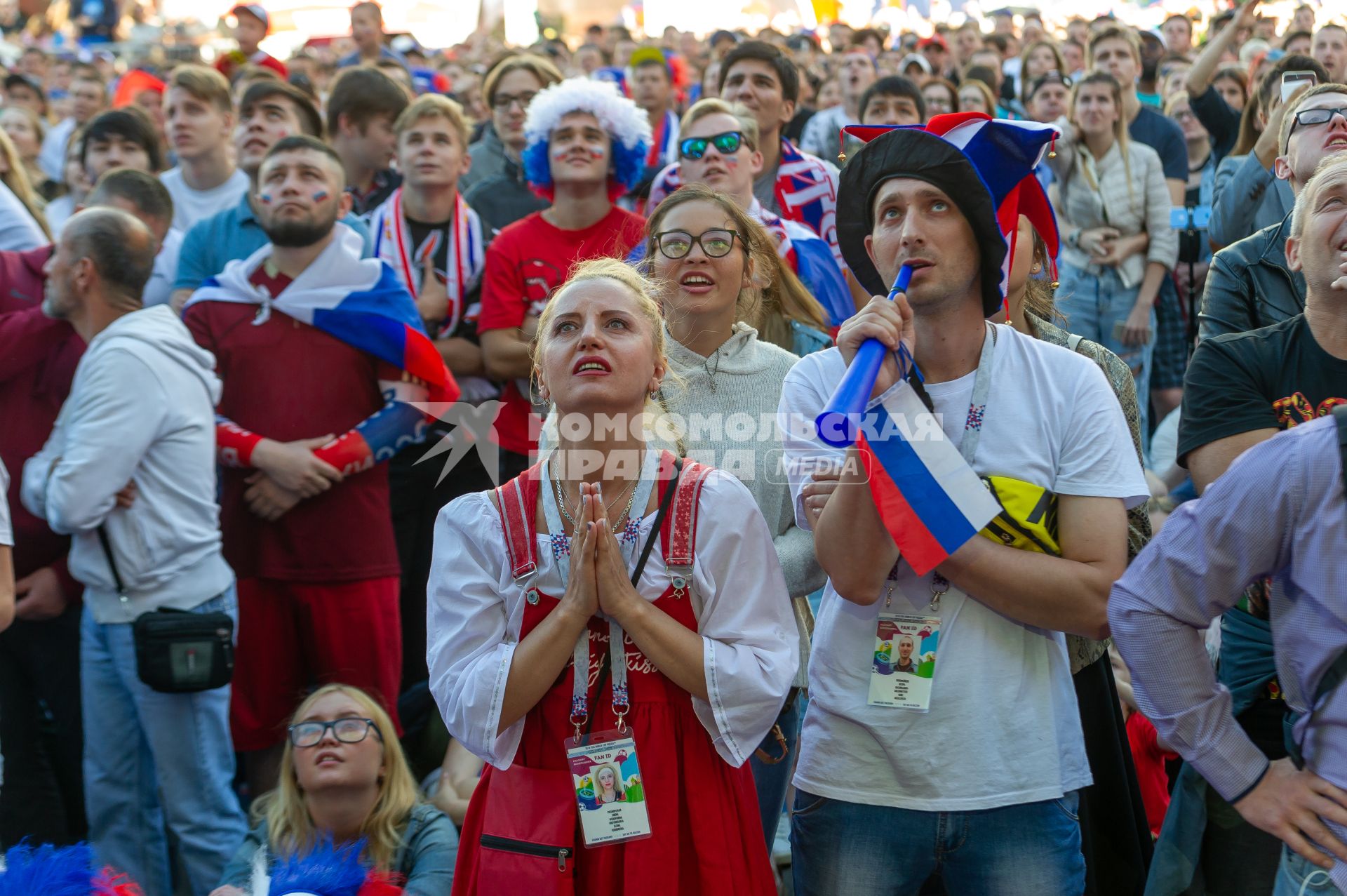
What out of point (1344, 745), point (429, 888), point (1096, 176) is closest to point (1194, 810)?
point (1344, 745)

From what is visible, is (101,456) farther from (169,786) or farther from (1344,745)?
(1344,745)

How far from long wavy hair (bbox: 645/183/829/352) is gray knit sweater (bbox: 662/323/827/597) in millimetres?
221

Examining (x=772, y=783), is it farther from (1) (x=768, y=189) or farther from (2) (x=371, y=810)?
(1) (x=768, y=189)

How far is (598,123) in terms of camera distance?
512 centimetres

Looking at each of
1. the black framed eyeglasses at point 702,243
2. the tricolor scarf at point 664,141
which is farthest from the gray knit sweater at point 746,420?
the tricolor scarf at point 664,141

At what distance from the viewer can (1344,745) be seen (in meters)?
1.96

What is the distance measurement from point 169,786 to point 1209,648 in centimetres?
293

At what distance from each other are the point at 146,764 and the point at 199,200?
2966 mm

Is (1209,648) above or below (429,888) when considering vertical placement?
above

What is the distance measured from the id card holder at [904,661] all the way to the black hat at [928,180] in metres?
0.65

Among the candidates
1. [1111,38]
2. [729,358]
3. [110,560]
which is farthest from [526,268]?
[1111,38]

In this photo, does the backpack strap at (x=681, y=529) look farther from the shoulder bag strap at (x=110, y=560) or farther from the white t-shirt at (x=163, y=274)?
the white t-shirt at (x=163, y=274)

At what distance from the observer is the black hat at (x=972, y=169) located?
2.54 meters

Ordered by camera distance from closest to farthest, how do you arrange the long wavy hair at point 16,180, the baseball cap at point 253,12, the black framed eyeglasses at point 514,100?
the long wavy hair at point 16,180 < the black framed eyeglasses at point 514,100 < the baseball cap at point 253,12
